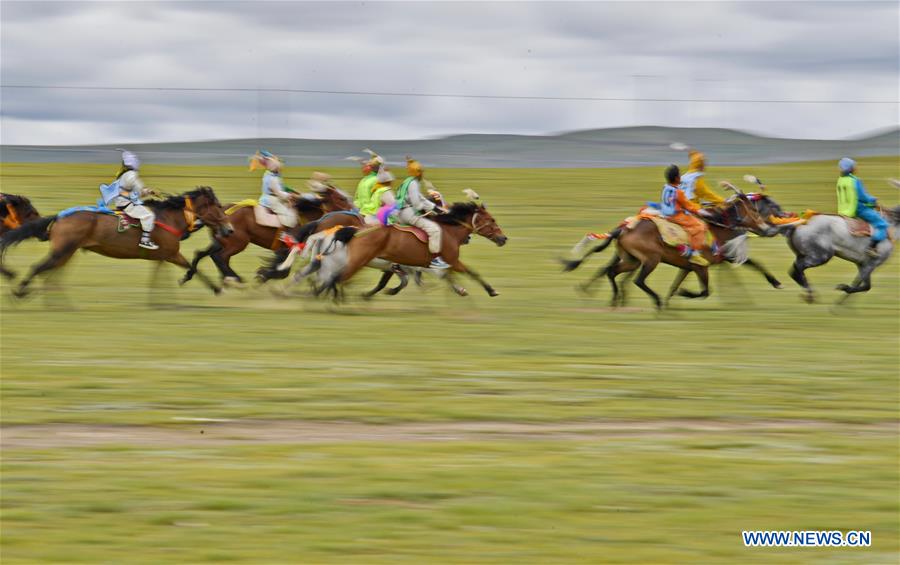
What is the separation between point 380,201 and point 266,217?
2.02 meters

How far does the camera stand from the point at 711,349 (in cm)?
1348

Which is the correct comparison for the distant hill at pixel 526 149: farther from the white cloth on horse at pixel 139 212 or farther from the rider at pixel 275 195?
the white cloth on horse at pixel 139 212

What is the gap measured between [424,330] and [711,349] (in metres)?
3.50

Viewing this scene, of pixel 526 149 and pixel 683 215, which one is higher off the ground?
pixel 683 215

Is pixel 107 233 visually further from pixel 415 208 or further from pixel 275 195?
pixel 415 208

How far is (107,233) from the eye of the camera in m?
16.9

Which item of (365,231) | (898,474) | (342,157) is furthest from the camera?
(342,157)

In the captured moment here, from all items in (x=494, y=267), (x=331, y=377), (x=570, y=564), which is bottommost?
(x=494, y=267)

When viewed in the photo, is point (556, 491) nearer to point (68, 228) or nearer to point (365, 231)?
point (365, 231)

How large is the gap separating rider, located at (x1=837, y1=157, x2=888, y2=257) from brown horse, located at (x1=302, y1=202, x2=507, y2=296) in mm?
5161

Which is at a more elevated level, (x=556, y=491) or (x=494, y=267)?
(x=556, y=491)

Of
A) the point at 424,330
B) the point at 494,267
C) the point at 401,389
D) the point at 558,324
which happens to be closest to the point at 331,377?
the point at 401,389

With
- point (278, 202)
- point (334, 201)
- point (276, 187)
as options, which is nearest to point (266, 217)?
point (278, 202)

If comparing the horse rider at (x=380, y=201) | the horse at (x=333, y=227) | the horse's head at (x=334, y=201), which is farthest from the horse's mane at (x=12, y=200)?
the horse rider at (x=380, y=201)
